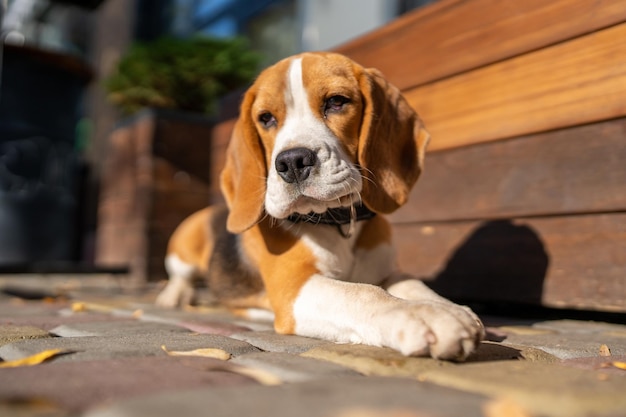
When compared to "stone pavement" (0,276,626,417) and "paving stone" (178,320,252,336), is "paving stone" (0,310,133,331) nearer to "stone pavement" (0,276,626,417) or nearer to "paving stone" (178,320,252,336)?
"stone pavement" (0,276,626,417)

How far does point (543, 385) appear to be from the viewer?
1.29m

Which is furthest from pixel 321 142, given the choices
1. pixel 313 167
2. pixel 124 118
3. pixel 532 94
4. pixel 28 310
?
pixel 124 118

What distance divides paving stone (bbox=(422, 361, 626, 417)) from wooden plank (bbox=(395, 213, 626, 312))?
135cm

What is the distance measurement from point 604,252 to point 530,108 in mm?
792

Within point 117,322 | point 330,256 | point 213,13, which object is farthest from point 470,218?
point 213,13

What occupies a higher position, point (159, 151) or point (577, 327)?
point (159, 151)

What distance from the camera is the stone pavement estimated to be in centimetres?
107

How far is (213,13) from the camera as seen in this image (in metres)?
9.09

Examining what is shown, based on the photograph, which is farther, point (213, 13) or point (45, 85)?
point (213, 13)

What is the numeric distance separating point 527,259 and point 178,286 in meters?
2.06

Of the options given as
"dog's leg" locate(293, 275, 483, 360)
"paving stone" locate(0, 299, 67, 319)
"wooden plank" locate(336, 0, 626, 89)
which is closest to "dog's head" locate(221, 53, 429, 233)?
"dog's leg" locate(293, 275, 483, 360)

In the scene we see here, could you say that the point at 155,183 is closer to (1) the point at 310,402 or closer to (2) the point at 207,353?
(2) the point at 207,353

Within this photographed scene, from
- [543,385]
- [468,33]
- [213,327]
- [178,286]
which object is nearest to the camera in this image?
[543,385]

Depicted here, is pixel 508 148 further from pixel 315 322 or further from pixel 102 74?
pixel 102 74
